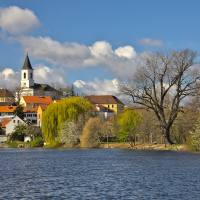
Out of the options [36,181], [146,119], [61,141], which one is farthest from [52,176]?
[61,141]

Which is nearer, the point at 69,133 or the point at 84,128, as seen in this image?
the point at 84,128

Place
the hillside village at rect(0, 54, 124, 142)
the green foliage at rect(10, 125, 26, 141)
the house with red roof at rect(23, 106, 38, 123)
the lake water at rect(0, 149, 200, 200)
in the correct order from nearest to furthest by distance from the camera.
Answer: the lake water at rect(0, 149, 200, 200)
the green foliage at rect(10, 125, 26, 141)
the hillside village at rect(0, 54, 124, 142)
the house with red roof at rect(23, 106, 38, 123)

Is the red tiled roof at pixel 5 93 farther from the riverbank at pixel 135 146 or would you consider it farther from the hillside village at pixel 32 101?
the riverbank at pixel 135 146

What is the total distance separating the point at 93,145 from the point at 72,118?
7.44m

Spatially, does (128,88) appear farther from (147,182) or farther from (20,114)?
(20,114)

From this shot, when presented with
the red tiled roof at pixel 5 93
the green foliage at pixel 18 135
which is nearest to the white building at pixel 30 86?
the red tiled roof at pixel 5 93

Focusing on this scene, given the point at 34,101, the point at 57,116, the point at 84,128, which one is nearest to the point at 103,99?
the point at 34,101

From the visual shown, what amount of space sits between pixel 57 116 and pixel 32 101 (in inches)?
3120

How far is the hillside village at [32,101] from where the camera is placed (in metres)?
129

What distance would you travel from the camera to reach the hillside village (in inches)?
5067

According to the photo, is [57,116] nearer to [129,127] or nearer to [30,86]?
[129,127]

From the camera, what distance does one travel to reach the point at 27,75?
194m

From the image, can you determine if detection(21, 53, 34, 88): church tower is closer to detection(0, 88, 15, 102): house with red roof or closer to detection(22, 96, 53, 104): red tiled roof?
detection(0, 88, 15, 102): house with red roof

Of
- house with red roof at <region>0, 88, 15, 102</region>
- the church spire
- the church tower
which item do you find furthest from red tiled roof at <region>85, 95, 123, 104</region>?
the church spire
